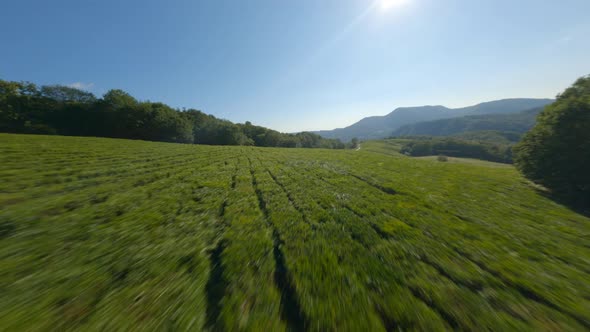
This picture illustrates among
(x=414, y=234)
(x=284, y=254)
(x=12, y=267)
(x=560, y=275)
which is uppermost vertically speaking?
(x=12, y=267)

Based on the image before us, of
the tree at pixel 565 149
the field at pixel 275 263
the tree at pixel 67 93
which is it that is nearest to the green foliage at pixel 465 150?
the tree at pixel 565 149

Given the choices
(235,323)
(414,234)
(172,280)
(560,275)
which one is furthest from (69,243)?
(560,275)

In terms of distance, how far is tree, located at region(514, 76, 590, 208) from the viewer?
13.3 meters

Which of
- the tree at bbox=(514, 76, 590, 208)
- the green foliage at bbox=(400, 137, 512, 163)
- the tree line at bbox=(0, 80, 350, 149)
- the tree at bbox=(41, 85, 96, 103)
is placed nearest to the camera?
the tree at bbox=(514, 76, 590, 208)

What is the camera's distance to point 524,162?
1616 centimetres

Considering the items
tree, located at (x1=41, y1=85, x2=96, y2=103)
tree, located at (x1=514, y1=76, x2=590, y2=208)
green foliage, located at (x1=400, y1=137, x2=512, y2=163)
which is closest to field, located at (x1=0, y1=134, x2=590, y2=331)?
tree, located at (x1=514, y1=76, x2=590, y2=208)

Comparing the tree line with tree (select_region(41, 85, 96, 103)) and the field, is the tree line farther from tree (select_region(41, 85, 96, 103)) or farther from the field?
the field

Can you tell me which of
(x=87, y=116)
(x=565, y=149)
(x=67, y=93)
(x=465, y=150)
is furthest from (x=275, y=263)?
(x=465, y=150)

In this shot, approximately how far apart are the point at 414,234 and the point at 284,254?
4.69 metres

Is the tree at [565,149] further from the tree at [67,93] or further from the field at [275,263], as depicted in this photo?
the tree at [67,93]

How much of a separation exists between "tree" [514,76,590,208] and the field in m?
8.30

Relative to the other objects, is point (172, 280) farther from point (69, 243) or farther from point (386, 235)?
point (386, 235)

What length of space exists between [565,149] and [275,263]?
949 inches

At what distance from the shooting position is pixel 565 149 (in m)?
14.1
